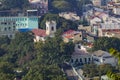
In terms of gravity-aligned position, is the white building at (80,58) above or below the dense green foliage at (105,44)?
below

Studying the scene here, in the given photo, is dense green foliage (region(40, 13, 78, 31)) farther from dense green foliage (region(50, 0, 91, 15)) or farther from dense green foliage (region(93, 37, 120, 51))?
dense green foliage (region(50, 0, 91, 15))

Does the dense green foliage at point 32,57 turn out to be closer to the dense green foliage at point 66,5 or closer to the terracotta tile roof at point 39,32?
the terracotta tile roof at point 39,32

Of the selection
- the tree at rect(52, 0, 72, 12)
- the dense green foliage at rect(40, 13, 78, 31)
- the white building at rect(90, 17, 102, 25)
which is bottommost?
the white building at rect(90, 17, 102, 25)

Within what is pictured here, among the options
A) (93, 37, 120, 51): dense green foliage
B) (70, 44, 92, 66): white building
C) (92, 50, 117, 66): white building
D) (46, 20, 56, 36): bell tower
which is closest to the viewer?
(92, 50, 117, 66): white building

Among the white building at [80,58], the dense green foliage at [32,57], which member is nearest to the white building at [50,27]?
the dense green foliage at [32,57]

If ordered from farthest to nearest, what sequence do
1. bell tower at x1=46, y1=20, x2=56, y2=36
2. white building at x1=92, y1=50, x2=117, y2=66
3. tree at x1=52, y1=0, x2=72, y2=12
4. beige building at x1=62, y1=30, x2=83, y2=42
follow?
1. tree at x1=52, y1=0, x2=72, y2=12
2. bell tower at x1=46, y1=20, x2=56, y2=36
3. beige building at x1=62, y1=30, x2=83, y2=42
4. white building at x1=92, y1=50, x2=117, y2=66

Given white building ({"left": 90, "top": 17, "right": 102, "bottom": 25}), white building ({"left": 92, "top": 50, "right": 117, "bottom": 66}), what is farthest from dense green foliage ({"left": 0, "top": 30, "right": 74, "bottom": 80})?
white building ({"left": 90, "top": 17, "right": 102, "bottom": 25})

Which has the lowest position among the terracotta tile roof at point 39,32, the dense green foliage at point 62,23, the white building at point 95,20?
the white building at point 95,20

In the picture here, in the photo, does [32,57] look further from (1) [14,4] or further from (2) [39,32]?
(1) [14,4]

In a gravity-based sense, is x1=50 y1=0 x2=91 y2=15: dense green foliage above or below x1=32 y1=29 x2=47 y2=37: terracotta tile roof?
below

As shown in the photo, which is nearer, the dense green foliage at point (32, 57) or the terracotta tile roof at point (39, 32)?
the dense green foliage at point (32, 57)

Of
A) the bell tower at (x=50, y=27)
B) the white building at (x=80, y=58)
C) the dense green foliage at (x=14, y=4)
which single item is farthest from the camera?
the dense green foliage at (x=14, y=4)
